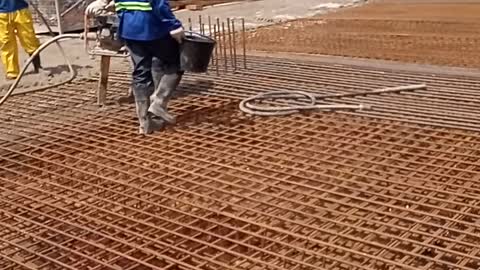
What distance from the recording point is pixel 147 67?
5105mm

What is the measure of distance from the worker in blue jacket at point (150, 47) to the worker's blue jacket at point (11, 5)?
8.04 ft

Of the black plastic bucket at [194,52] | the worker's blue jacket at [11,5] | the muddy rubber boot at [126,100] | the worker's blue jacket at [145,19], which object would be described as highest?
the worker's blue jacket at [145,19]

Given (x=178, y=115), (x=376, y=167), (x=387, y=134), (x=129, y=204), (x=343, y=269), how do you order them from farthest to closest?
(x=178, y=115) → (x=387, y=134) → (x=376, y=167) → (x=129, y=204) → (x=343, y=269)

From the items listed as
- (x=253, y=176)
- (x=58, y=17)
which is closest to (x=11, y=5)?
(x=58, y=17)

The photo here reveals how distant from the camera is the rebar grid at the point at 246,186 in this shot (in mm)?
3414

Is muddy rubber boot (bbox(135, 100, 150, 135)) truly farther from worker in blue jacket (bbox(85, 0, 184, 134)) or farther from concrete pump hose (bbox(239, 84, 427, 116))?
concrete pump hose (bbox(239, 84, 427, 116))

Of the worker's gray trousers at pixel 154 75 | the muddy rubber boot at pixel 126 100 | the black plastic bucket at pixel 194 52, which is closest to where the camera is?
the worker's gray trousers at pixel 154 75

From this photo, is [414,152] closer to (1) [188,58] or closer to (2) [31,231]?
(1) [188,58]

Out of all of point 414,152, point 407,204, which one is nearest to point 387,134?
point 414,152

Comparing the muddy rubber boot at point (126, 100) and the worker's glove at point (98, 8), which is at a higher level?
the worker's glove at point (98, 8)

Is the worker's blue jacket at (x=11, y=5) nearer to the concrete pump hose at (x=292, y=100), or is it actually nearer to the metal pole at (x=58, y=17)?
the metal pole at (x=58, y=17)

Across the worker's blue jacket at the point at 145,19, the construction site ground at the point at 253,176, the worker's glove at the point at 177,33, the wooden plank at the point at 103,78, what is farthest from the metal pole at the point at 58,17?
the worker's glove at the point at 177,33

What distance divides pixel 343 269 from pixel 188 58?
242 centimetres

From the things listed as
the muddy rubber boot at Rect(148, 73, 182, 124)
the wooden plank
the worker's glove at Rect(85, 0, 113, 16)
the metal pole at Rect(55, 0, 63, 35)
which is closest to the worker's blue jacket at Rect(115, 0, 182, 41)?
the muddy rubber boot at Rect(148, 73, 182, 124)
